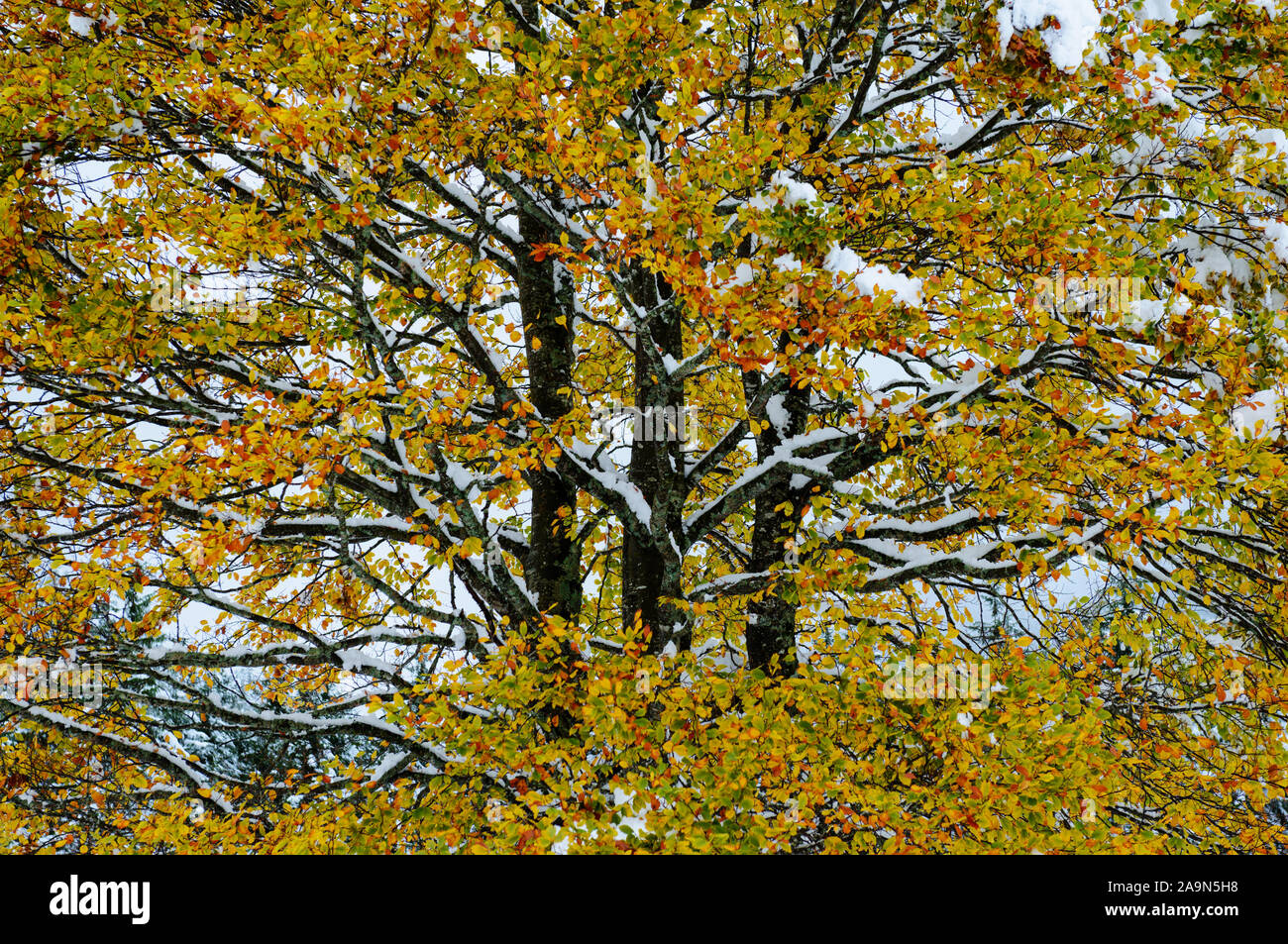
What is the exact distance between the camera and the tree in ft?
16.8

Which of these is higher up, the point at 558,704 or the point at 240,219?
the point at 240,219

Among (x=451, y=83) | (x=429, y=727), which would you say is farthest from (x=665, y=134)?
(x=429, y=727)

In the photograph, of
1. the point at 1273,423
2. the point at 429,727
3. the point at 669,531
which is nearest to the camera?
the point at 429,727

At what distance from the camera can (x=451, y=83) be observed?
241 inches

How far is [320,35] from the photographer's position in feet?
16.4

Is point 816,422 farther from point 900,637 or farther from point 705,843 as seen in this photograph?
point 705,843

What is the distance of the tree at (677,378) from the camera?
5.13 m

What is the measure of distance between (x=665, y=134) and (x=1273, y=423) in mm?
5099

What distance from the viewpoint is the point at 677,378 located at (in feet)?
20.5

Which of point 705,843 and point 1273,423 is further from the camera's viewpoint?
point 1273,423

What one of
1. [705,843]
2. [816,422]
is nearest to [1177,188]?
[816,422]
